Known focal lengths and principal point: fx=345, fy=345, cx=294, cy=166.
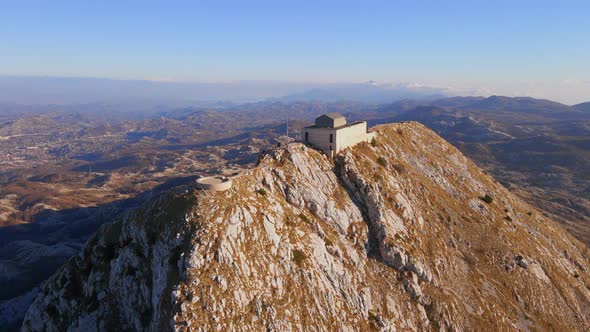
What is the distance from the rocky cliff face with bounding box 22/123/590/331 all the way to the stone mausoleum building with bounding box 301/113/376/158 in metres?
3.11

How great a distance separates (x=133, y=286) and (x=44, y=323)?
25.2 meters

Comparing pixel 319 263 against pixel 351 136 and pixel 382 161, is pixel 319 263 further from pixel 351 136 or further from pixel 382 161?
pixel 382 161

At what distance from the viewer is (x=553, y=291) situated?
82938mm

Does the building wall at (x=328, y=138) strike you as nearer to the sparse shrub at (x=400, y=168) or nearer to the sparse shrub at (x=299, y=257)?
the sparse shrub at (x=400, y=168)

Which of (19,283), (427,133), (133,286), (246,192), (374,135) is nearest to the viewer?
(133,286)

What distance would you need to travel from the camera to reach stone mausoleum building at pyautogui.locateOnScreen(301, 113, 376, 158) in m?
82.2

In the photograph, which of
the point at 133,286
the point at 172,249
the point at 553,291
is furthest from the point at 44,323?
the point at 553,291

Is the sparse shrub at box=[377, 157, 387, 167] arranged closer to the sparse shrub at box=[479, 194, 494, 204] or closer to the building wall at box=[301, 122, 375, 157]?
the building wall at box=[301, 122, 375, 157]

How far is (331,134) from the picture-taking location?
81.7m

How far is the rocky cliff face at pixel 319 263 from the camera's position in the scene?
52938 millimetres

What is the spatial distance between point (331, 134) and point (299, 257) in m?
32.5

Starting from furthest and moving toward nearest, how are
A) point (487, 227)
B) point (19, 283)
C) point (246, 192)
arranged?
point (19, 283)
point (487, 227)
point (246, 192)

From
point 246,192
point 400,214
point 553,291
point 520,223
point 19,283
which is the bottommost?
point 19,283

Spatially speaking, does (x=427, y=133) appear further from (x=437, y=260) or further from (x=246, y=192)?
(x=246, y=192)
